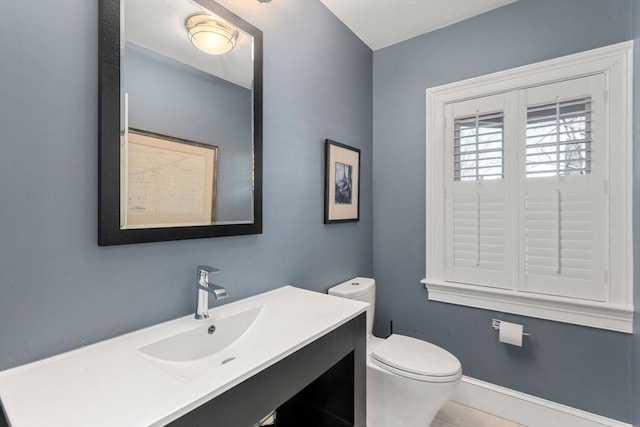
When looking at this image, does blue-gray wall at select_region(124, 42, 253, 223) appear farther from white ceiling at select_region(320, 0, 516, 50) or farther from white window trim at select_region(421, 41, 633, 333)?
white window trim at select_region(421, 41, 633, 333)

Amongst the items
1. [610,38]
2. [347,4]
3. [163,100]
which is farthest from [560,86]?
[163,100]

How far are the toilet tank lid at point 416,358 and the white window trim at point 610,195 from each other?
0.52m

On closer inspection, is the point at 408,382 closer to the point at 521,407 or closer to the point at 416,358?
the point at 416,358

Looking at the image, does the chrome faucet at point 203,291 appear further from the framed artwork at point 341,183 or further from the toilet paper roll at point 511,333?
the toilet paper roll at point 511,333

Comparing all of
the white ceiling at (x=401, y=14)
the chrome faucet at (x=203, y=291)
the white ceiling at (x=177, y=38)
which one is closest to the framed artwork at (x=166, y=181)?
the chrome faucet at (x=203, y=291)

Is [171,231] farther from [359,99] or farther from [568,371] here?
[568,371]

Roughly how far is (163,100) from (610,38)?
217 centimetres

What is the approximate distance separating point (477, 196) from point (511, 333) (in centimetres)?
83

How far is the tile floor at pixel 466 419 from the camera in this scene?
177cm

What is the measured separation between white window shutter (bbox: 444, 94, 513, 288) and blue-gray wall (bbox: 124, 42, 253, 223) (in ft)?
4.52

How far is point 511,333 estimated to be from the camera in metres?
1.75

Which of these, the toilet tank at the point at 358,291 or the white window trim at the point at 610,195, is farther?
the toilet tank at the point at 358,291

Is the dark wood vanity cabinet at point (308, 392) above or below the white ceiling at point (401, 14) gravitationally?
below

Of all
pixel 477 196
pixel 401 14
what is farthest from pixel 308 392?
pixel 401 14
